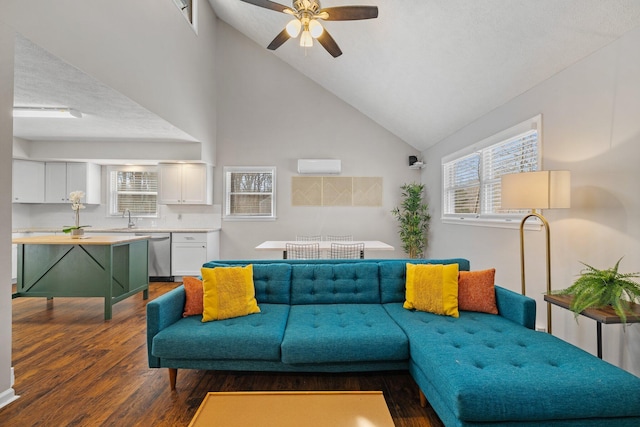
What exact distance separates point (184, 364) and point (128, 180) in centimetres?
520

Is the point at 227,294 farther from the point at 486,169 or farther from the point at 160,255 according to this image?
the point at 160,255

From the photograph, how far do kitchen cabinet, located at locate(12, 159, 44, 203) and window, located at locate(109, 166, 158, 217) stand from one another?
108cm

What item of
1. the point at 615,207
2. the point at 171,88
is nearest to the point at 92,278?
the point at 171,88

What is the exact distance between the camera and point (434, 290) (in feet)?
8.14

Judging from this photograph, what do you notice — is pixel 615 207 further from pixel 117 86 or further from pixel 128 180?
pixel 128 180

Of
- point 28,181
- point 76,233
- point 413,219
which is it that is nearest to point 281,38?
point 76,233

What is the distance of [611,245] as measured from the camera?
222cm

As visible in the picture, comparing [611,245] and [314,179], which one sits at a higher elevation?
[314,179]

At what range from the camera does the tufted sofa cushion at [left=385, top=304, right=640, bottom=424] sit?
1380 millimetres

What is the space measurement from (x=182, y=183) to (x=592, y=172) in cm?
572

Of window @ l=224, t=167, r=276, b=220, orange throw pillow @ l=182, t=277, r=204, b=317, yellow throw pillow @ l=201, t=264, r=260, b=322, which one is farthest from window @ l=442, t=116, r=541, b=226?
window @ l=224, t=167, r=276, b=220

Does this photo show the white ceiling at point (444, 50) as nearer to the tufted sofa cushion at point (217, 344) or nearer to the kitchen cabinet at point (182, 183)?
the kitchen cabinet at point (182, 183)

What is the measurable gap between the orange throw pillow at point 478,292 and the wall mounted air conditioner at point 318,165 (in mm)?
3849

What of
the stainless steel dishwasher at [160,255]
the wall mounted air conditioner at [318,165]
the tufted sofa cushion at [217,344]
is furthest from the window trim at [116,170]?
the tufted sofa cushion at [217,344]
